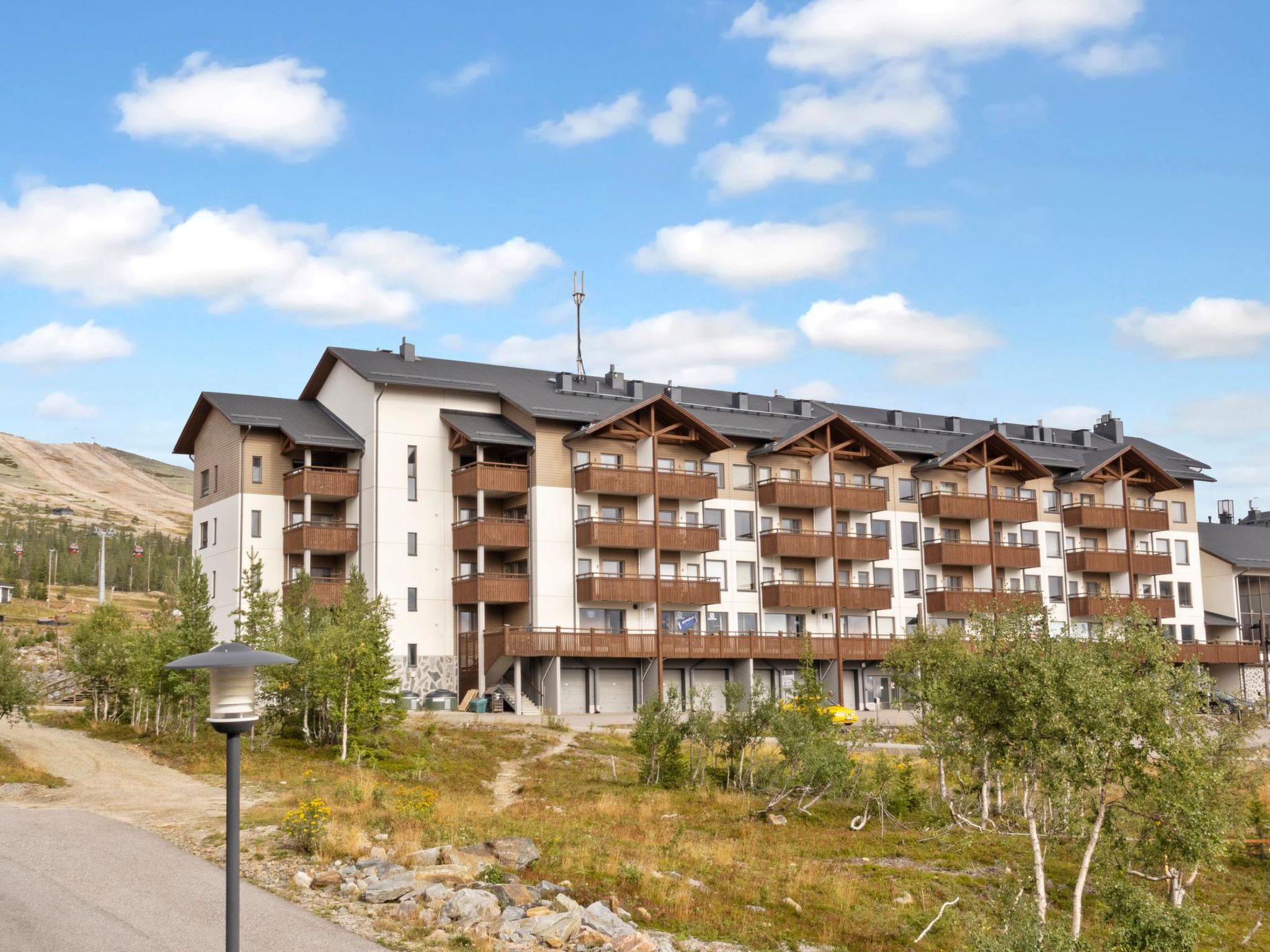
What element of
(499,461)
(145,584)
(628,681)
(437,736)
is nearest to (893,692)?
(628,681)

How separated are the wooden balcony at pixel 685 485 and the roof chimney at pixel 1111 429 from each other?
33.3 m

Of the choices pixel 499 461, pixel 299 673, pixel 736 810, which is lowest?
pixel 736 810

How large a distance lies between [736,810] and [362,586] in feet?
52.7

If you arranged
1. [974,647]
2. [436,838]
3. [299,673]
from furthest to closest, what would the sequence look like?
[299,673] → [974,647] → [436,838]

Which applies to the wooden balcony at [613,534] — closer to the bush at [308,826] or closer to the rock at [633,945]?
the bush at [308,826]

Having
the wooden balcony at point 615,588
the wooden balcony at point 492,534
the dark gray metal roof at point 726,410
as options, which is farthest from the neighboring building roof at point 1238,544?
the wooden balcony at point 492,534

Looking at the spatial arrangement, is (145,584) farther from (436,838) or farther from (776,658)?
(436,838)

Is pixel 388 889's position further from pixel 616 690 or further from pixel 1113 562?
pixel 1113 562

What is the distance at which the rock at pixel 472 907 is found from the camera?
1769cm

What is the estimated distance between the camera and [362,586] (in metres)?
42.7

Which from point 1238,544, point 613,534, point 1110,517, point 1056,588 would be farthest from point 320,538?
point 1238,544

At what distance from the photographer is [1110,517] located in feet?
239

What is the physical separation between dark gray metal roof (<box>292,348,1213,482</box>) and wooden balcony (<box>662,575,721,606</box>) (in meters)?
7.99

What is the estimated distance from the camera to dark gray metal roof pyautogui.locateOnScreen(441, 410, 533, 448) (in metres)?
55.8
